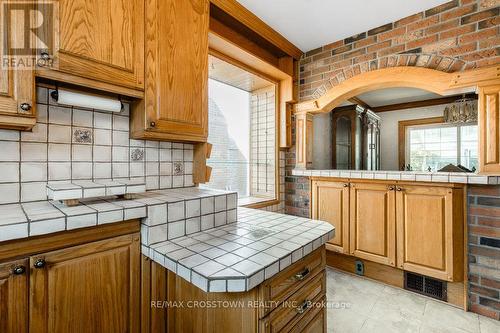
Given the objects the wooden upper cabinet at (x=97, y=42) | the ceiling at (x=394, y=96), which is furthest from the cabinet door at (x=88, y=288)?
the ceiling at (x=394, y=96)

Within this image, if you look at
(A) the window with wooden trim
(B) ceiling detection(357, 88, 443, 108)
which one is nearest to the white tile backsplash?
(A) the window with wooden trim

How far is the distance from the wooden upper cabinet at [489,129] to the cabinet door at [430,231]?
310 millimetres

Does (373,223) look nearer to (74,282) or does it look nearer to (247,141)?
(247,141)

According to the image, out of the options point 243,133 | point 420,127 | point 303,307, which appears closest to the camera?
point 303,307

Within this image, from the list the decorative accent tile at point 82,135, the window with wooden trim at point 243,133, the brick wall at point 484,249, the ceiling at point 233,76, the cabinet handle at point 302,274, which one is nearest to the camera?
the cabinet handle at point 302,274

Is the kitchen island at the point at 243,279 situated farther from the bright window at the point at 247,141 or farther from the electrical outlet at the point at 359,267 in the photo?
the electrical outlet at the point at 359,267

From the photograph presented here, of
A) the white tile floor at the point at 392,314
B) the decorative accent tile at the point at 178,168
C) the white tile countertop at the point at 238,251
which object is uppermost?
the decorative accent tile at the point at 178,168

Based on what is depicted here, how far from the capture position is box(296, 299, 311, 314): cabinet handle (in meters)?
1.13

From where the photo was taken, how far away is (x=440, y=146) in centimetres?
480

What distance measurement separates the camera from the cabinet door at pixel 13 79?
907 mm

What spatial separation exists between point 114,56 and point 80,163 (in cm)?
60

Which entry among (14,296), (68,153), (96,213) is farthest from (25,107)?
(14,296)

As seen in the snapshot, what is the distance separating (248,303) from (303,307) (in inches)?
14.9

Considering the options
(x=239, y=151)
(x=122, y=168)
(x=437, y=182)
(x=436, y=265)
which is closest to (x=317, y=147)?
(x=239, y=151)
